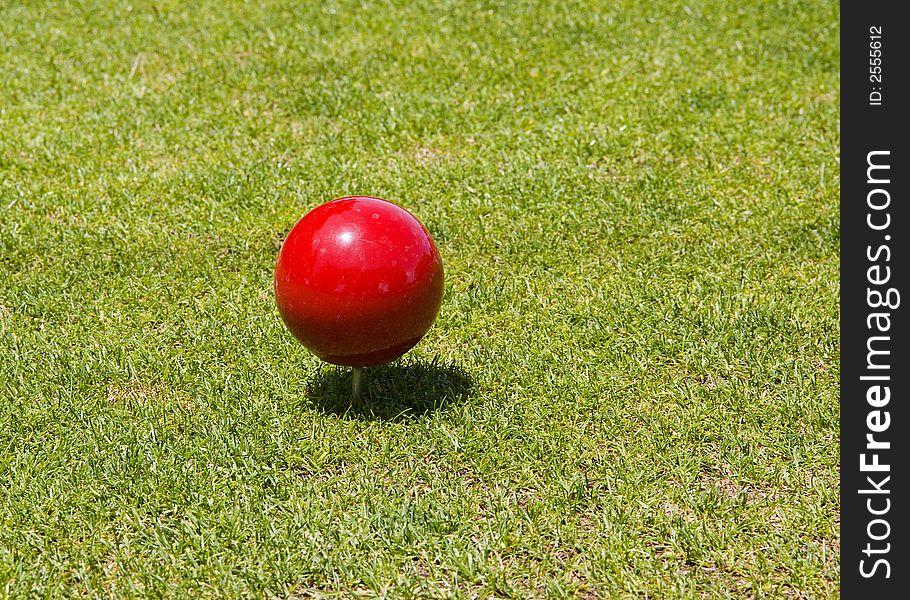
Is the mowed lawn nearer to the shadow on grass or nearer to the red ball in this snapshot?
the shadow on grass

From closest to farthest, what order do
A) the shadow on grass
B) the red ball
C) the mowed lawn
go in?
1. the mowed lawn
2. the red ball
3. the shadow on grass

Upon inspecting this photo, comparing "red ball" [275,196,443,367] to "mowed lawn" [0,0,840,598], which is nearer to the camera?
"mowed lawn" [0,0,840,598]

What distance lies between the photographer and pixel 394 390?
5082 mm

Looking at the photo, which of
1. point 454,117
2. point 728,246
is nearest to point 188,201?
point 454,117

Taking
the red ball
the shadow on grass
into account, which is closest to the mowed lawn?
the shadow on grass

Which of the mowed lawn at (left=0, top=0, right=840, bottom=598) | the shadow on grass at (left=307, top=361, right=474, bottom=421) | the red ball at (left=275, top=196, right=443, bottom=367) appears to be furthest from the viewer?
the shadow on grass at (left=307, top=361, right=474, bottom=421)

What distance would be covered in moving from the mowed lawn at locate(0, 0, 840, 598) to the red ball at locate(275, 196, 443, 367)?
20.7 inches

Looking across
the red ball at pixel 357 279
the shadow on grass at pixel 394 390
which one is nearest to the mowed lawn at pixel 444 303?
the shadow on grass at pixel 394 390

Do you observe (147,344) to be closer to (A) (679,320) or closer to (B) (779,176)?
(A) (679,320)

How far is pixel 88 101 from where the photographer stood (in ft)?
27.3

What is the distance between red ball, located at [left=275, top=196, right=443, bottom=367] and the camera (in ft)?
14.3

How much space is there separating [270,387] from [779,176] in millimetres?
3980

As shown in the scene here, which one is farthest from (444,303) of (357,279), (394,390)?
(357,279)

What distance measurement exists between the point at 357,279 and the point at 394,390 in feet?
Result: 2.94
